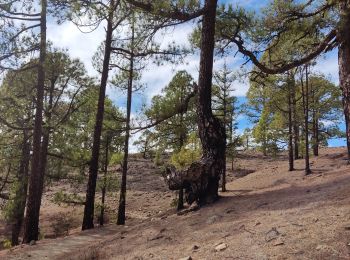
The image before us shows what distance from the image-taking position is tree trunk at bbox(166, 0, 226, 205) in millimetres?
11258

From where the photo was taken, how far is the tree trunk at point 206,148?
11.3 metres

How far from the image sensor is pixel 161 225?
9.59 meters

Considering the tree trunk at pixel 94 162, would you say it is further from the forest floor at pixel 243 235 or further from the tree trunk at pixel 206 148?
the tree trunk at pixel 206 148

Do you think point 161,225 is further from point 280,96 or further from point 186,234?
point 280,96

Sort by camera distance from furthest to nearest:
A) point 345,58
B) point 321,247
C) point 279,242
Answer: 1. point 345,58
2. point 279,242
3. point 321,247

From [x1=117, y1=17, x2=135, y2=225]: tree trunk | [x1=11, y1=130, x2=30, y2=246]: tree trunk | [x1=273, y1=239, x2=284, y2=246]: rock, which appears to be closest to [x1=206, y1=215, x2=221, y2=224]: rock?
[x1=273, y1=239, x2=284, y2=246]: rock

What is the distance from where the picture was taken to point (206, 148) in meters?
11.5

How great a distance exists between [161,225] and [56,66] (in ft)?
36.1

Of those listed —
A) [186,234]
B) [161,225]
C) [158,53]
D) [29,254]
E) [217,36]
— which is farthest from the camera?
[158,53]

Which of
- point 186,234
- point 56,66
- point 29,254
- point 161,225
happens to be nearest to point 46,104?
point 56,66

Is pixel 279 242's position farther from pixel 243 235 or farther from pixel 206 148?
pixel 206 148

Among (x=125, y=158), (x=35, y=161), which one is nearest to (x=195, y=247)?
(x=35, y=161)

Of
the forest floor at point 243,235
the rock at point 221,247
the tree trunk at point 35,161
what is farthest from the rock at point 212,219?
the tree trunk at point 35,161

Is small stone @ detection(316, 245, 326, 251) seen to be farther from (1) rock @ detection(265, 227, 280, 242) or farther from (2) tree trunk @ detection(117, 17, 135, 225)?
(2) tree trunk @ detection(117, 17, 135, 225)
